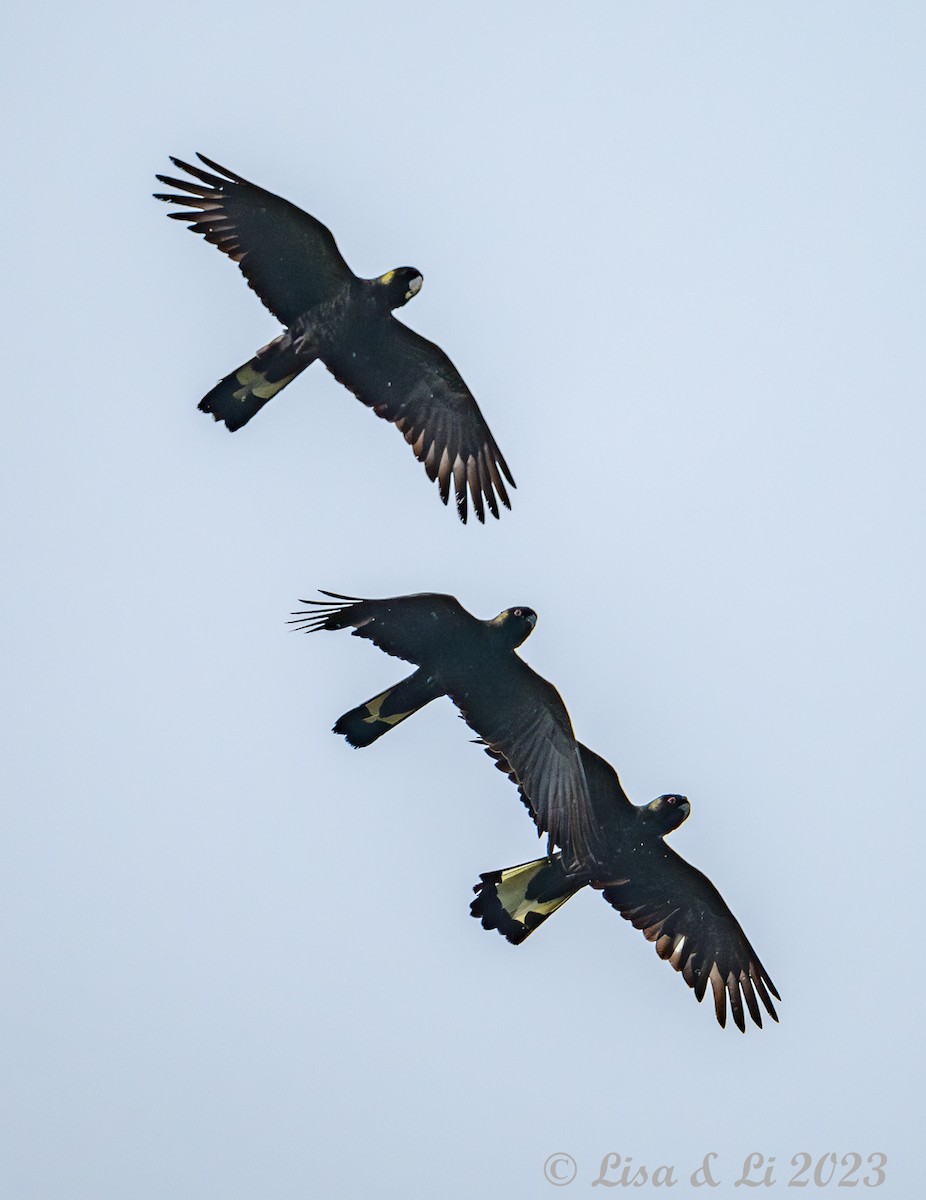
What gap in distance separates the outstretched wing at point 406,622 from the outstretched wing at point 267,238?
2.42m

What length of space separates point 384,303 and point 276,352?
2.83 feet

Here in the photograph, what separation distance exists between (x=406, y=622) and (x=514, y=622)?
74 cm

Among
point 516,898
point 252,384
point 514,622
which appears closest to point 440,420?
point 252,384

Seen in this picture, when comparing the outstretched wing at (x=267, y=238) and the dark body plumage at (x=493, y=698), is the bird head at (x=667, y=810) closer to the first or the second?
the dark body plumage at (x=493, y=698)

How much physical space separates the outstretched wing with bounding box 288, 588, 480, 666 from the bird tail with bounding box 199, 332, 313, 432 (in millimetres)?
1880

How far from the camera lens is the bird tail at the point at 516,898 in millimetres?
15219

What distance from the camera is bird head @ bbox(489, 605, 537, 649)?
14312 millimetres

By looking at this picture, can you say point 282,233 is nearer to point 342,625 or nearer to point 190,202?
point 190,202

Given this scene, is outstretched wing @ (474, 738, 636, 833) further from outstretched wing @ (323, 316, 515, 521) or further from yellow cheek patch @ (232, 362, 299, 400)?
yellow cheek patch @ (232, 362, 299, 400)

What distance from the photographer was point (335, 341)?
15242 mm

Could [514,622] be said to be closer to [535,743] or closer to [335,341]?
[535,743]

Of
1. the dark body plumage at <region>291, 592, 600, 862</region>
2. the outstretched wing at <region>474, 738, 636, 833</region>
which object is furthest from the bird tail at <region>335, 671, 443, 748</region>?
the outstretched wing at <region>474, 738, 636, 833</region>

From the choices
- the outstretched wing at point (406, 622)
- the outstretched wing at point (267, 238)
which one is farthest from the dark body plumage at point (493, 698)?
the outstretched wing at point (267, 238)

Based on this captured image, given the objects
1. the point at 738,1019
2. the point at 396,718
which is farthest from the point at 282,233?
the point at 738,1019
